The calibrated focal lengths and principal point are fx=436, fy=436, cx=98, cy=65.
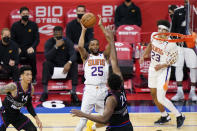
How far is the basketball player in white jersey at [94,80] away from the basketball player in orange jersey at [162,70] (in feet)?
4.27

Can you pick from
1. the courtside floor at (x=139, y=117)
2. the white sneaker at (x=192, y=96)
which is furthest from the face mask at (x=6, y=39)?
the white sneaker at (x=192, y=96)

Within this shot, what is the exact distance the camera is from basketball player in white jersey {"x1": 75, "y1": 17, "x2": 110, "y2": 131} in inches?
286

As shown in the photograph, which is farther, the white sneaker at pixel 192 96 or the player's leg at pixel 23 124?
the white sneaker at pixel 192 96

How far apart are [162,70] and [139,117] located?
3.76 feet

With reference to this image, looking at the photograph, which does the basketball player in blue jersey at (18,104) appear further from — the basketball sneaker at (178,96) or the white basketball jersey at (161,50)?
the basketball sneaker at (178,96)

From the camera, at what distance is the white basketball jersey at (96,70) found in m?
7.34

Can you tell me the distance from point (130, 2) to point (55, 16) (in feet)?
6.43

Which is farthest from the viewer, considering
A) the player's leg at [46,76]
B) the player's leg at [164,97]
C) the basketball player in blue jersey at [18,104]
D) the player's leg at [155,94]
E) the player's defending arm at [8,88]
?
the player's leg at [46,76]

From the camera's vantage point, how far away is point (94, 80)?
7340mm

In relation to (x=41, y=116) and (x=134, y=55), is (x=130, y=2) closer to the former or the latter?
(x=134, y=55)

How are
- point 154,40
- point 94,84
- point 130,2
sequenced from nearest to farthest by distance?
1. point 94,84
2. point 154,40
3. point 130,2

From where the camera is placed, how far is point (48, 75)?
9.83 metres

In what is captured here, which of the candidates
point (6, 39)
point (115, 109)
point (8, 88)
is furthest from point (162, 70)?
point (6, 39)

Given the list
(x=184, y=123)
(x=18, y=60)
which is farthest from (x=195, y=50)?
(x=18, y=60)
